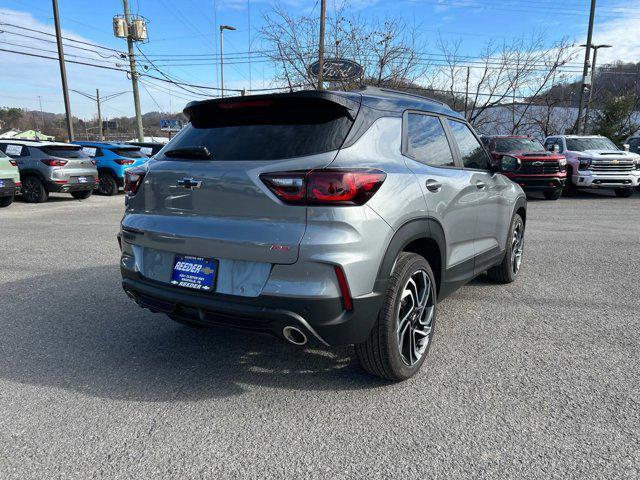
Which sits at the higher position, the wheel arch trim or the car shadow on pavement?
the wheel arch trim

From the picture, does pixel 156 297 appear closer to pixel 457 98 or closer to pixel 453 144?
pixel 453 144

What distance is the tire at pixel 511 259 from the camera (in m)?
4.89

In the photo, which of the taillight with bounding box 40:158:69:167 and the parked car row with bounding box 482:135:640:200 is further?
the parked car row with bounding box 482:135:640:200

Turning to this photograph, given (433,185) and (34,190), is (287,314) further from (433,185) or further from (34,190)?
(34,190)

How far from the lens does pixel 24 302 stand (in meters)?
4.45

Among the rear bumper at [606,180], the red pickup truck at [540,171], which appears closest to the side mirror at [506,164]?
the red pickup truck at [540,171]

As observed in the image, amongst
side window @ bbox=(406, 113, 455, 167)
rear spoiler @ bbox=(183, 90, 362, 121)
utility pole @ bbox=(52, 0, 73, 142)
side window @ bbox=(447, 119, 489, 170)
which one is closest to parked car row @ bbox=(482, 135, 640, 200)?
side window @ bbox=(447, 119, 489, 170)

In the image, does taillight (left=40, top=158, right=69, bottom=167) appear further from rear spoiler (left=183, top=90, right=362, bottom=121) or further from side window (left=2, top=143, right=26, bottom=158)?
rear spoiler (left=183, top=90, right=362, bottom=121)

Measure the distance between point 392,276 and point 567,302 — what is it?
2.66 m

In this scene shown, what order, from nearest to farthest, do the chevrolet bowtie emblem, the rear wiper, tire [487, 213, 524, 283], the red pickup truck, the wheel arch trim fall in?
1. the wheel arch trim
2. the chevrolet bowtie emblem
3. the rear wiper
4. tire [487, 213, 524, 283]
5. the red pickup truck

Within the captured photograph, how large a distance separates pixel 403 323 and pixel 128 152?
15.0 meters

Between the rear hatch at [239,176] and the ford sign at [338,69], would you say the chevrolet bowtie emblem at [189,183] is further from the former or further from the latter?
the ford sign at [338,69]

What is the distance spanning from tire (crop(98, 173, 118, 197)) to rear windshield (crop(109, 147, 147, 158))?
2.59ft

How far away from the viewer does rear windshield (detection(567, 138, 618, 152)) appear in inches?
591
